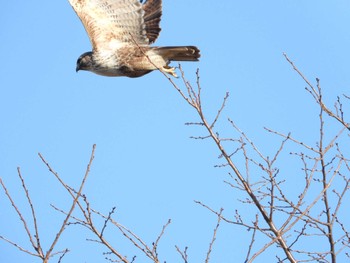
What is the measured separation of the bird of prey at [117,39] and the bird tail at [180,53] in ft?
0.04

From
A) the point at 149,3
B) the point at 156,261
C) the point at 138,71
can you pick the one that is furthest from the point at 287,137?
the point at 149,3

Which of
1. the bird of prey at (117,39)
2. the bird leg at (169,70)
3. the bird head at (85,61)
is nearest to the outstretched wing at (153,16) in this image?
the bird of prey at (117,39)

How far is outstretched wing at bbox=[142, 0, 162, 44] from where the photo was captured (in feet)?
29.7

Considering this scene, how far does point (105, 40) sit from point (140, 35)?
1.41 ft

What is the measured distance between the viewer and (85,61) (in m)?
8.73

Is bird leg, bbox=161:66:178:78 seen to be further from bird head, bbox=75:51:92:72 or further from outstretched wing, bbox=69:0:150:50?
bird head, bbox=75:51:92:72

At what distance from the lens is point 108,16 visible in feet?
28.5

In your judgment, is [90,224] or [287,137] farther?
[287,137]

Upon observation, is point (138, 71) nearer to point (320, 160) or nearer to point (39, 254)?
point (320, 160)

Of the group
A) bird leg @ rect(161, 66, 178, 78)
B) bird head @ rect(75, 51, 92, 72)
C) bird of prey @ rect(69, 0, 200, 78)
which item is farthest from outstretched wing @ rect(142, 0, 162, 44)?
bird head @ rect(75, 51, 92, 72)

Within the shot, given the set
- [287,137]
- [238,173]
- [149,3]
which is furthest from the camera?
[149,3]

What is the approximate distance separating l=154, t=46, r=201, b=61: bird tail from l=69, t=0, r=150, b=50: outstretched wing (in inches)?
14.9

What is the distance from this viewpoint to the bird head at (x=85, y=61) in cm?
869

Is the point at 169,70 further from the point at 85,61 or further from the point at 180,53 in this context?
the point at 85,61
